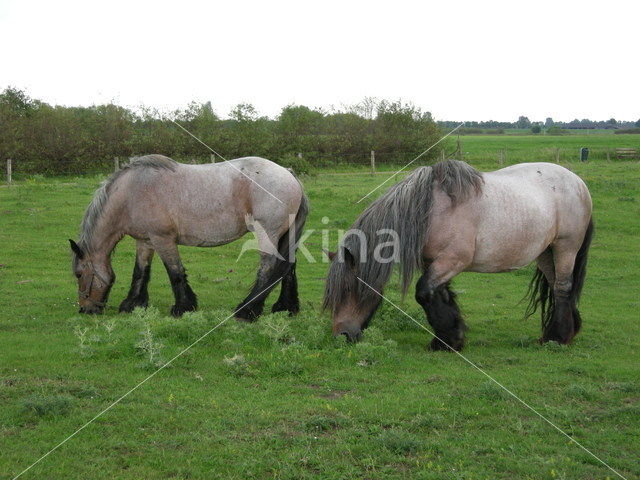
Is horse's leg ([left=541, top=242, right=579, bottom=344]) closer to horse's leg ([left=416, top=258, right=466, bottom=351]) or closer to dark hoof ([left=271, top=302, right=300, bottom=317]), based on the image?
horse's leg ([left=416, top=258, right=466, bottom=351])

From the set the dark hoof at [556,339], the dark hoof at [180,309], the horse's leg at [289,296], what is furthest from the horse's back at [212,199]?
the dark hoof at [556,339]

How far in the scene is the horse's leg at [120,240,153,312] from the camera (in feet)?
33.1

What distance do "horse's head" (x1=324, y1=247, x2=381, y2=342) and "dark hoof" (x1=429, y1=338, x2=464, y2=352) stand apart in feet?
3.05

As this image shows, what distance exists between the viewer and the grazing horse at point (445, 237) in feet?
25.0

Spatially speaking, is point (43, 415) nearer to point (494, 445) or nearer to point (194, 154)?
point (494, 445)

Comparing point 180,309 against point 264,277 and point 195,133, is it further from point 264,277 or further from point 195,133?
point 195,133

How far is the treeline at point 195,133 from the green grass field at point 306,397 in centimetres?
2150

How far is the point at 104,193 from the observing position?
9.75m

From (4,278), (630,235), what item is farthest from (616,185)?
(4,278)

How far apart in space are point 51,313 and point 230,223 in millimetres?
3139

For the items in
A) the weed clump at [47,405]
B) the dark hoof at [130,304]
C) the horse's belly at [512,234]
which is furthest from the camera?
the dark hoof at [130,304]

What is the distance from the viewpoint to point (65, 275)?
43.1 feet

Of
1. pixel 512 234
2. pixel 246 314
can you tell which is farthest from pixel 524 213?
pixel 246 314

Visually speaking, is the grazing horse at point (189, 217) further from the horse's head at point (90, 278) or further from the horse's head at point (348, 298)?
the horse's head at point (348, 298)
